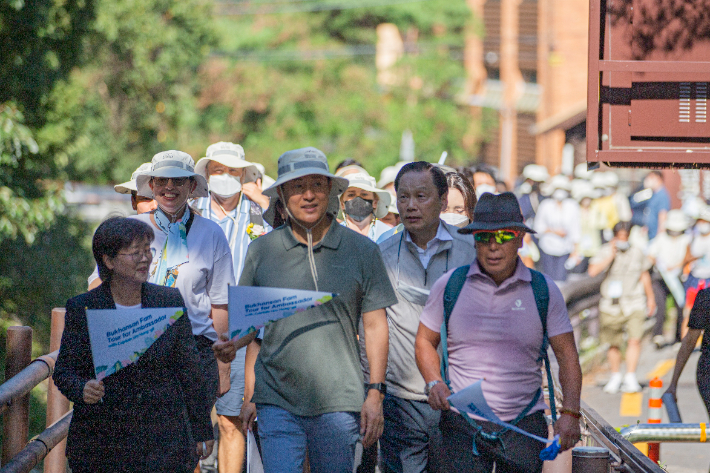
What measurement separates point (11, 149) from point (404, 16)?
31.0 m

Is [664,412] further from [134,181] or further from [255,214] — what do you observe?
[134,181]

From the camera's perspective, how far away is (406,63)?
35.8 meters

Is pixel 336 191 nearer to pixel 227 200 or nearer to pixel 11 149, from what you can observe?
pixel 227 200

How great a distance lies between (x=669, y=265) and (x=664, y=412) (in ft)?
11.7

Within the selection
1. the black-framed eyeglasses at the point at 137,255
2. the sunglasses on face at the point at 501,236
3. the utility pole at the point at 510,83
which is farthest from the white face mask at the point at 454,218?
the utility pole at the point at 510,83

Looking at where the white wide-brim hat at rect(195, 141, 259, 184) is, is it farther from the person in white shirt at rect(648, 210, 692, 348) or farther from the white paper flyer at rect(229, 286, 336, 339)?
the person in white shirt at rect(648, 210, 692, 348)

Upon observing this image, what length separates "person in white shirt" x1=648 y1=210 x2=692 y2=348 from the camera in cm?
1324

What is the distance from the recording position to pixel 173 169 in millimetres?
5363

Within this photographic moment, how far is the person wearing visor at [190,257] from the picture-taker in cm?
524

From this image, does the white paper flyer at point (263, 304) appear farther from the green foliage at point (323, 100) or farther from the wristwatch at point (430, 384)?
the green foliage at point (323, 100)

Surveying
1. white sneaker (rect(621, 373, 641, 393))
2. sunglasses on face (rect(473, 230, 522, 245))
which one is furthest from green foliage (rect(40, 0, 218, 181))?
sunglasses on face (rect(473, 230, 522, 245))

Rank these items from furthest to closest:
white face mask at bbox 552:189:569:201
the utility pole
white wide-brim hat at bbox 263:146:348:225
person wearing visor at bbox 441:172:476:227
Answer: the utility pole, white face mask at bbox 552:189:569:201, person wearing visor at bbox 441:172:476:227, white wide-brim hat at bbox 263:146:348:225

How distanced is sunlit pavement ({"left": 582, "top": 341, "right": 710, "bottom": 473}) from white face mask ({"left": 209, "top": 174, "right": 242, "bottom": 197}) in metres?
4.23

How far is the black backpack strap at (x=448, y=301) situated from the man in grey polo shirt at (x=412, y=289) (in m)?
0.59
